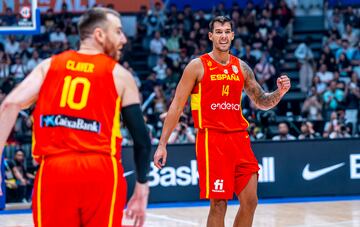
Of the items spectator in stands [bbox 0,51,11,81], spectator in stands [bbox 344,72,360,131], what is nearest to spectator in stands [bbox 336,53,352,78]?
spectator in stands [bbox 344,72,360,131]

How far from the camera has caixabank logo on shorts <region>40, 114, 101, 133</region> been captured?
4.70m

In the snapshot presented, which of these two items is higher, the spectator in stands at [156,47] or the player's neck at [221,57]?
the player's neck at [221,57]

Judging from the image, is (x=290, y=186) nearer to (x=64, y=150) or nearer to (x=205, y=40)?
(x=205, y=40)

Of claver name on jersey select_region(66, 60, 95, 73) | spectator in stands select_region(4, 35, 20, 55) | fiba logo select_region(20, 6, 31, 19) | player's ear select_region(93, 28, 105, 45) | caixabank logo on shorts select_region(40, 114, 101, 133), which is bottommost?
spectator in stands select_region(4, 35, 20, 55)

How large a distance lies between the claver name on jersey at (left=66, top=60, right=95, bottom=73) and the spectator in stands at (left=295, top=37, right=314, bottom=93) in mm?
15603

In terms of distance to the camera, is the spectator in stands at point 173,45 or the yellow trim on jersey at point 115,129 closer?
the yellow trim on jersey at point 115,129

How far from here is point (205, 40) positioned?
20.4m

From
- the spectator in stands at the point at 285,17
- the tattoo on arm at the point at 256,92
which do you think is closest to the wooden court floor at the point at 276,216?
the tattoo on arm at the point at 256,92

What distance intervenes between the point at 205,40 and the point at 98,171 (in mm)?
15951

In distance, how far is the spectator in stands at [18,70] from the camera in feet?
60.3

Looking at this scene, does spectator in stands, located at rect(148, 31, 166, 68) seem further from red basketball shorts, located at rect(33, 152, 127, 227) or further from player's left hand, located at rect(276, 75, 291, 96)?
red basketball shorts, located at rect(33, 152, 127, 227)

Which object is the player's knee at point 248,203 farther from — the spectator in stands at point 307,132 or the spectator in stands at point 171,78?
the spectator in stands at point 171,78

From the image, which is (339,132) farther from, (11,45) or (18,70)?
(11,45)

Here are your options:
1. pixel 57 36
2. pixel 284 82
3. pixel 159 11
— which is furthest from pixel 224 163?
pixel 159 11
